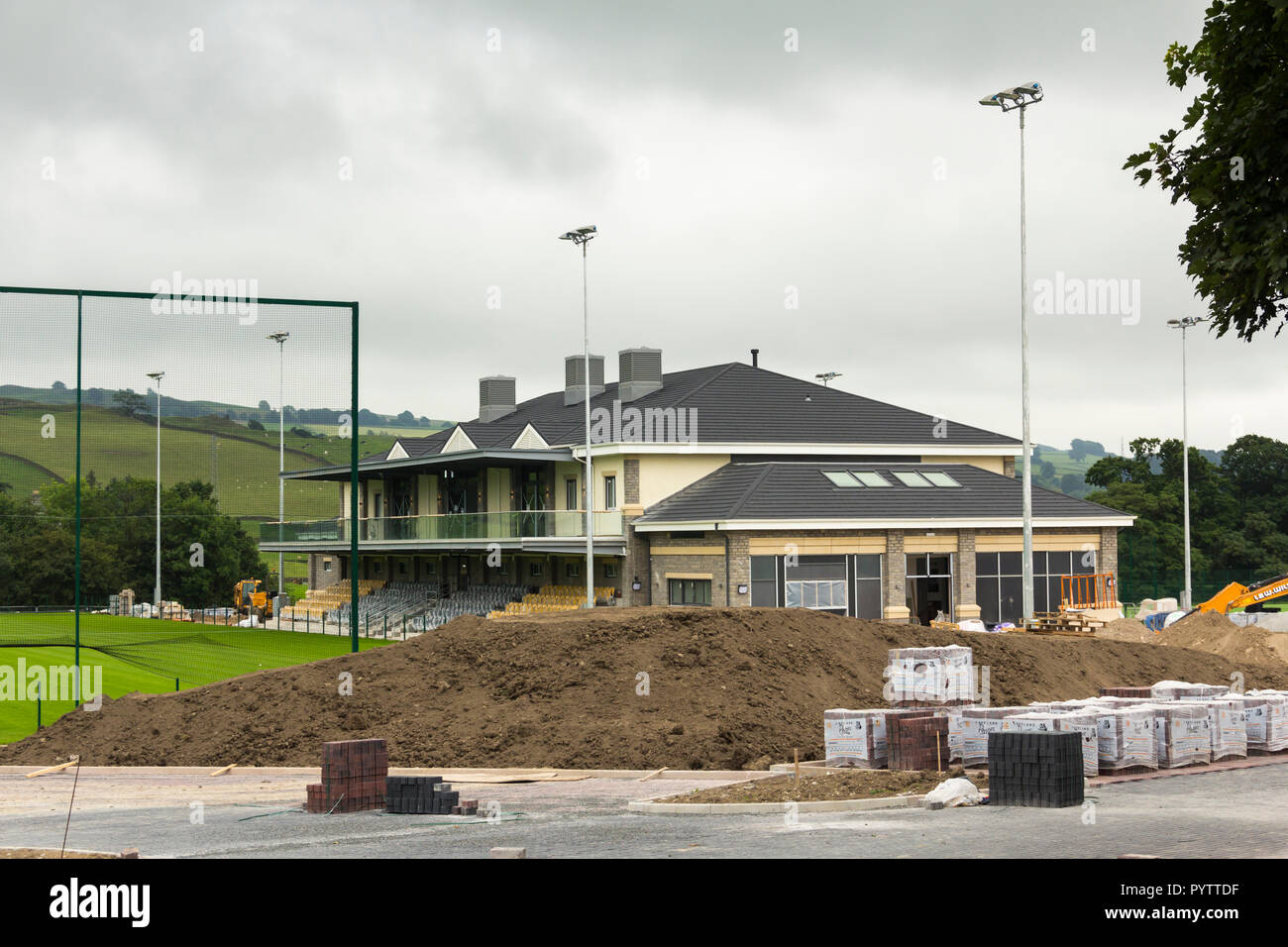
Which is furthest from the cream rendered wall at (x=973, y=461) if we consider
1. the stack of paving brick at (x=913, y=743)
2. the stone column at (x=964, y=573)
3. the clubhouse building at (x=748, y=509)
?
the stack of paving brick at (x=913, y=743)

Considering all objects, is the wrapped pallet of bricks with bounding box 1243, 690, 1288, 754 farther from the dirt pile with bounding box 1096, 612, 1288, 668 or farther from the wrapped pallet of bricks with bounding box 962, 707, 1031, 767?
the dirt pile with bounding box 1096, 612, 1288, 668

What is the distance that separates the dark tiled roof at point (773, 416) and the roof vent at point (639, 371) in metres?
0.58

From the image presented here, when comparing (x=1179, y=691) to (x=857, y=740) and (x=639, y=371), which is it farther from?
(x=639, y=371)

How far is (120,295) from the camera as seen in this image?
23.5 meters

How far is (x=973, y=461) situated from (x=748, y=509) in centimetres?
1665

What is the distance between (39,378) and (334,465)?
620 cm

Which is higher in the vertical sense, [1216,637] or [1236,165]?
[1236,165]

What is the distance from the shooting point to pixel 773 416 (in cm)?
5603

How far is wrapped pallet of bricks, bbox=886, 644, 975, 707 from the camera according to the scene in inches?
932

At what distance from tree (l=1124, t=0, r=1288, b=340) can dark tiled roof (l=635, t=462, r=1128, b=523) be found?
31596 millimetres

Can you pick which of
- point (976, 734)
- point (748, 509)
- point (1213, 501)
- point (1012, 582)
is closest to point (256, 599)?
point (748, 509)

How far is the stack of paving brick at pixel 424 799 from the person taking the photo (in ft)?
53.9

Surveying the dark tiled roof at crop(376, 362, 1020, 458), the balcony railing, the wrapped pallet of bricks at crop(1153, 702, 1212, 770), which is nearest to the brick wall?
the dark tiled roof at crop(376, 362, 1020, 458)

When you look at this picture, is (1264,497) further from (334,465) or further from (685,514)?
(334,465)
